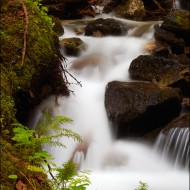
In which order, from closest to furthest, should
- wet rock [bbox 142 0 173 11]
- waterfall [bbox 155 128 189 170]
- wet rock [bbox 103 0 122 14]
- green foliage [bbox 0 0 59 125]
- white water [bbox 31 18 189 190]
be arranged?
green foliage [bbox 0 0 59 125] < white water [bbox 31 18 189 190] < waterfall [bbox 155 128 189 170] < wet rock [bbox 103 0 122 14] < wet rock [bbox 142 0 173 11]

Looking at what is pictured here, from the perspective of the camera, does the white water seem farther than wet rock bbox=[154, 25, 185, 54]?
No

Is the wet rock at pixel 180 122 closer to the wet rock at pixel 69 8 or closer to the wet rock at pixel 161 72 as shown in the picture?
the wet rock at pixel 161 72

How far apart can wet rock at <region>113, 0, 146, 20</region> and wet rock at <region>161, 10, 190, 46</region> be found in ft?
9.86

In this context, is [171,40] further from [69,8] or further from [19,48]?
[19,48]

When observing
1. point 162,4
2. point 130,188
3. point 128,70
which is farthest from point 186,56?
point 162,4

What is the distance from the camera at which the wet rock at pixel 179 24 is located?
10109 millimetres

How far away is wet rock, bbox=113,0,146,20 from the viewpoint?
13438 mm

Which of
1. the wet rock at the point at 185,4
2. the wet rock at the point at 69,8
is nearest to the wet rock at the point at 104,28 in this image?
the wet rock at the point at 69,8

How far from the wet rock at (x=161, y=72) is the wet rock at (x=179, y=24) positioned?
2.10 metres

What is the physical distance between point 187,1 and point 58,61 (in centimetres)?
1143

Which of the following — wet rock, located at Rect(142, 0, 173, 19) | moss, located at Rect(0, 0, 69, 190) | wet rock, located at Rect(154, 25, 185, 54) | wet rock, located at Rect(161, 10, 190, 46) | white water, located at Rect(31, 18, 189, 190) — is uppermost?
moss, located at Rect(0, 0, 69, 190)

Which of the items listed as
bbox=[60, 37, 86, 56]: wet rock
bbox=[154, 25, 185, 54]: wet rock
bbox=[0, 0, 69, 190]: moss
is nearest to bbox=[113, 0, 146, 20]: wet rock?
bbox=[154, 25, 185, 54]: wet rock

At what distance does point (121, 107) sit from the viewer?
6594 mm

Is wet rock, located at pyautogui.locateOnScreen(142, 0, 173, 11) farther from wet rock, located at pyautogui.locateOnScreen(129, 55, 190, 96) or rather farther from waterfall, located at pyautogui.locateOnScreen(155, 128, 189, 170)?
waterfall, located at pyautogui.locateOnScreen(155, 128, 189, 170)
